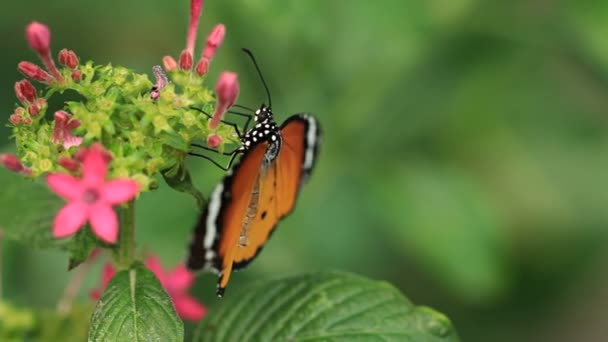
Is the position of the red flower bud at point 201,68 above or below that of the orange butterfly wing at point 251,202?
above

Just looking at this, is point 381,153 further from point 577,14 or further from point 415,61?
point 577,14

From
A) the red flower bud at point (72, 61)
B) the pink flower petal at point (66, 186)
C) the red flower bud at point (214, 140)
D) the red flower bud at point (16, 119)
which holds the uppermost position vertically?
the red flower bud at point (72, 61)

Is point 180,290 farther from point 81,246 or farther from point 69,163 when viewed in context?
point 69,163

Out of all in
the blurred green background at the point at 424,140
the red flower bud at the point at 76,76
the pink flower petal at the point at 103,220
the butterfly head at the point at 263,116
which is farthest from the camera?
the blurred green background at the point at 424,140

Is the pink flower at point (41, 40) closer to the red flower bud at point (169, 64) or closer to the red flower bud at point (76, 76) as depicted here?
the red flower bud at point (76, 76)

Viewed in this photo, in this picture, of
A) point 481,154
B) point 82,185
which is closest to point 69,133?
point 82,185

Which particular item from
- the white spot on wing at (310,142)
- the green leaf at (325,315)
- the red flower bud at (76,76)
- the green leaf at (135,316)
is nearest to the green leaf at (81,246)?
the green leaf at (135,316)

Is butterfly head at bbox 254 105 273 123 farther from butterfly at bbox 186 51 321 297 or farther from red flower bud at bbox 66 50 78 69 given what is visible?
red flower bud at bbox 66 50 78 69
